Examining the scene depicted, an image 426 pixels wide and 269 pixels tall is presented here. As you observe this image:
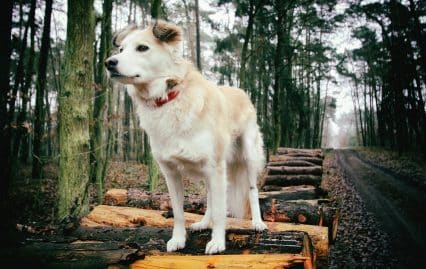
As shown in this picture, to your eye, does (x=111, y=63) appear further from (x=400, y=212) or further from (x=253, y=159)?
(x=400, y=212)

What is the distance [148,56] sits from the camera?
3350 millimetres

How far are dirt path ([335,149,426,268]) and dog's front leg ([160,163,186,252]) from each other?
4965mm

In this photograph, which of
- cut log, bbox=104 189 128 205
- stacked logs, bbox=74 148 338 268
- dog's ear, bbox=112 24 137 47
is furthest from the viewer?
cut log, bbox=104 189 128 205

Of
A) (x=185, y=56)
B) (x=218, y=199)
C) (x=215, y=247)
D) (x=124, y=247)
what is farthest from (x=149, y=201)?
(x=185, y=56)

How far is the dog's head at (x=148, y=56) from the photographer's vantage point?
3.20 metres

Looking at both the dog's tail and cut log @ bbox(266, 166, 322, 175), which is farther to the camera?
cut log @ bbox(266, 166, 322, 175)

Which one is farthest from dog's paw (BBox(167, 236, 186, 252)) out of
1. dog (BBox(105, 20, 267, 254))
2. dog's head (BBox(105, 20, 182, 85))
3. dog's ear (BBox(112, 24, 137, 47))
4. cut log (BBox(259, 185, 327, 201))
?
cut log (BBox(259, 185, 327, 201))

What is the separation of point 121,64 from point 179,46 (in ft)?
2.24

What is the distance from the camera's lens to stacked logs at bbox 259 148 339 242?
4379 mm

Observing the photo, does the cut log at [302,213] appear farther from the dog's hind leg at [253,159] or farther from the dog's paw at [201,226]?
the dog's paw at [201,226]

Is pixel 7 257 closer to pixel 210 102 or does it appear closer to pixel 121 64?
pixel 121 64

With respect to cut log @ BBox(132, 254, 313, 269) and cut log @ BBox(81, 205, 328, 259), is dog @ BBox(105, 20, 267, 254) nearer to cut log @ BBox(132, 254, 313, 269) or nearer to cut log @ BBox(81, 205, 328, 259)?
cut log @ BBox(81, 205, 328, 259)

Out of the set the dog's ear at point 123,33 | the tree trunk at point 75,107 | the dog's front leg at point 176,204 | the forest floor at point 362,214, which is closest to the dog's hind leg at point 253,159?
the dog's front leg at point 176,204

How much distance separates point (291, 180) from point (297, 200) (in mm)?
3887
